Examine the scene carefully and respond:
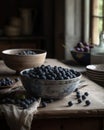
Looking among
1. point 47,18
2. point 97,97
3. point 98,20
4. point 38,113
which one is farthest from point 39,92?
point 47,18

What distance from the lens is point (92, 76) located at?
2.20 meters

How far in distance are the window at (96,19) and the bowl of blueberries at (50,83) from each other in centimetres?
180

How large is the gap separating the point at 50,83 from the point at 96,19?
82.5 inches

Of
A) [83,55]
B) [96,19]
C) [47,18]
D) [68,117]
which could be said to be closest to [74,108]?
Result: [68,117]

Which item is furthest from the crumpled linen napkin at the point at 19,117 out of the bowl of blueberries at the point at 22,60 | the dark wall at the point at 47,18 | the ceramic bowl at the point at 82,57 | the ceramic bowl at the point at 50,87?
the dark wall at the point at 47,18

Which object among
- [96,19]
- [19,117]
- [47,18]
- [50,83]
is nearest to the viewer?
[19,117]

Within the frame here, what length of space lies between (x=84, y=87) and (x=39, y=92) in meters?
0.37

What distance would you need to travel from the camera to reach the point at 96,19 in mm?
3594

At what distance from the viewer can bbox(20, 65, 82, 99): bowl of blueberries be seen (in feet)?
5.31

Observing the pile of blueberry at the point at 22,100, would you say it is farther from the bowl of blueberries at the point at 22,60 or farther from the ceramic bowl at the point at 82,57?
the ceramic bowl at the point at 82,57

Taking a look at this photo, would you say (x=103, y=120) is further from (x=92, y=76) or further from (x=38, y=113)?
(x=92, y=76)

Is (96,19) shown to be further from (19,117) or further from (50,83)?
(19,117)

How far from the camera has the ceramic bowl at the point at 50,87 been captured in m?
1.62

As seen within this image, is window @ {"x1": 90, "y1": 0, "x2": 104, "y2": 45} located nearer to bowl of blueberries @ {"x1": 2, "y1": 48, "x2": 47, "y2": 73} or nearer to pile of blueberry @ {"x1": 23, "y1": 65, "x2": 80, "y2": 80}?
bowl of blueberries @ {"x1": 2, "y1": 48, "x2": 47, "y2": 73}
